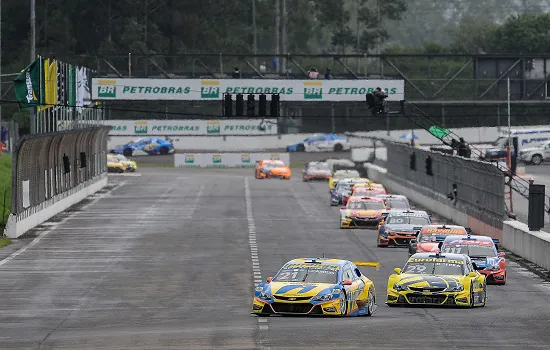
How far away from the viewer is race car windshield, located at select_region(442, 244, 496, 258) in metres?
33.1

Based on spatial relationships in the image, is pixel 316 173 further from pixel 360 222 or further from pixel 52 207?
pixel 360 222

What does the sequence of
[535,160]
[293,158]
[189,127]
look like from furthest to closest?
[293,158]
[189,127]
[535,160]

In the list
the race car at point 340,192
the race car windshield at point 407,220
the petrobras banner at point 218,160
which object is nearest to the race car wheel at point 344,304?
the race car windshield at point 407,220

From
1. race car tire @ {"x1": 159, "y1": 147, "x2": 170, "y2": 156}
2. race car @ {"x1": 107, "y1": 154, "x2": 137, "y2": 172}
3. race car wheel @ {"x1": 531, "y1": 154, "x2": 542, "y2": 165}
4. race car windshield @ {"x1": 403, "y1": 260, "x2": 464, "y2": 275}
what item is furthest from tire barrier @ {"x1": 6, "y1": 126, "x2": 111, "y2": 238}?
race car tire @ {"x1": 159, "y1": 147, "x2": 170, "y2": 156}

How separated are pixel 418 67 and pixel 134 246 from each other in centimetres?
9214

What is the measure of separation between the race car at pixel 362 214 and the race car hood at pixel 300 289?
2593cm

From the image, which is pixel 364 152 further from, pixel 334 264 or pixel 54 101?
pixel 334 264

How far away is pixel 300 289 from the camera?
24.8 m

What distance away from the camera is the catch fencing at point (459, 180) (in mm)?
46469

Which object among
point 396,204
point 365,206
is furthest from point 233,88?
point 365,206

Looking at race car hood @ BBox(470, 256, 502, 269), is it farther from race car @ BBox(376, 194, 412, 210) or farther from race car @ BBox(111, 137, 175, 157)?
race car @ BBox(111, 137, 175, 157)

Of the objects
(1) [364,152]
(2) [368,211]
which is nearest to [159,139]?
(1) [364,152]

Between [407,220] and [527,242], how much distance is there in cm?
553

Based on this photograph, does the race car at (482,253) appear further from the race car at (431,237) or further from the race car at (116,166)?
the race car at (116,166)
